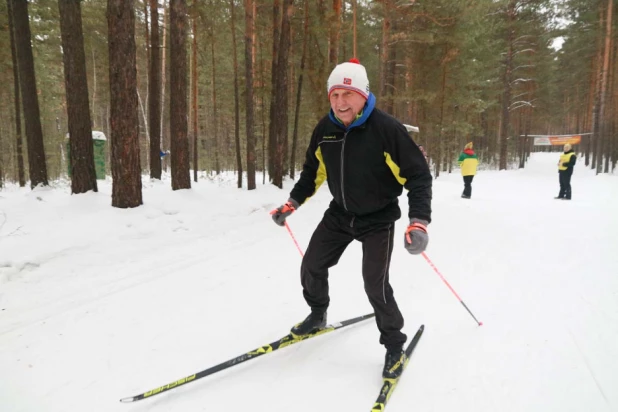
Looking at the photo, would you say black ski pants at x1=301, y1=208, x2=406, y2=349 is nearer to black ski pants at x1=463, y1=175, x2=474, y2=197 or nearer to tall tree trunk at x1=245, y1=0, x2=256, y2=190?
tall tree trunk at x1=245, y1=0, x2=256, y2=190

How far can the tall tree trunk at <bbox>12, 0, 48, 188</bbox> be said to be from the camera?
8473mm

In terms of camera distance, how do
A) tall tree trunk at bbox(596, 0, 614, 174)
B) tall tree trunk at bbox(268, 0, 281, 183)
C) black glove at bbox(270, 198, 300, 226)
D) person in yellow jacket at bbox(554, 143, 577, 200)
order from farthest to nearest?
tall tree trunk at bbox(596, 0, 614, 174), person in yellow jacket at bbox(554, 143, 577, 200), tall tree trunk at bbox(268, 0, 281, 183), black glove at bbox(270, 198, 300, 226)

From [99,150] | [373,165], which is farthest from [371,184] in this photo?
[99,150]

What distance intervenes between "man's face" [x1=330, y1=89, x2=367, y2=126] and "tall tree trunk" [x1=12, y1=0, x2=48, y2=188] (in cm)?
920

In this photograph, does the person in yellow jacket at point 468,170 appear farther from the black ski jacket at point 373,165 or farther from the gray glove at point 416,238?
the gray glove at point 416,238

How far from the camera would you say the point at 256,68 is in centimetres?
1636

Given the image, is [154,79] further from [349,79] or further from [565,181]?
[565,181]

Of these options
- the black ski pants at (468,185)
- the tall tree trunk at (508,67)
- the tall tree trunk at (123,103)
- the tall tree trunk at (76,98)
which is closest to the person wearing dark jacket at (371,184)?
the tall tree trunk at (123,103)

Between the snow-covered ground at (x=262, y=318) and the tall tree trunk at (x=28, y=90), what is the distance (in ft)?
7.38

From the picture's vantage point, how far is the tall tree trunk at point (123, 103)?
6.31 meters

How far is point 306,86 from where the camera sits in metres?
17.7

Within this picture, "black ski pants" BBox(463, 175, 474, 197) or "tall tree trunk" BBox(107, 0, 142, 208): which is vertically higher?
"tall tree trunk" BBox(107, 0, 142, 208)

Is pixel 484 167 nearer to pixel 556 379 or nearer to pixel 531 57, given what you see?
pixel 531 57

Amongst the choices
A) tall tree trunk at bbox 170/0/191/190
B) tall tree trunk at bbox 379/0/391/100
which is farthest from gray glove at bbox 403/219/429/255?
tall tree trunk at bbox 379/0/391/100
